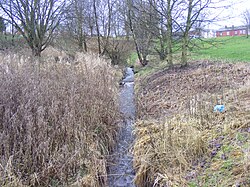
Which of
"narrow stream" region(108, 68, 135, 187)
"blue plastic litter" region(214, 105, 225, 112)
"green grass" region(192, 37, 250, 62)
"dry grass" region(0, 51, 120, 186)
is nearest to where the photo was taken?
"dry grass" region(0, 51, 120, 186)

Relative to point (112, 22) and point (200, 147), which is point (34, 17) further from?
point (200, 147)

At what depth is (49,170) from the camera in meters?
3.53

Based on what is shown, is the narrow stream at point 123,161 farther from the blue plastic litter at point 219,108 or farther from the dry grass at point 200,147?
the blue plastic litter at point 219,108

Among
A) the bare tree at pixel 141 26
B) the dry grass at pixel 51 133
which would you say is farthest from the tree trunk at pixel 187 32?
the dry grass at pixel 51 133

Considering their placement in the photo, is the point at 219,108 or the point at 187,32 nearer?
the point at 219,108

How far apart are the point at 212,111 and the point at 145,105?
2.80 m

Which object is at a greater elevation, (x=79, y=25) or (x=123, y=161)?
(x=79, y=25)

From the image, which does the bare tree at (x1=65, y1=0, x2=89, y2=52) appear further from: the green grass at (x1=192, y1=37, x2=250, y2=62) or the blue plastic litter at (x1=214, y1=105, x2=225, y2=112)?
the blue plastic litter at (x1=214, y1=105, x2=225, y2=112)

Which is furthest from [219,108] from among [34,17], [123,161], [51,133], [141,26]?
[34,17]

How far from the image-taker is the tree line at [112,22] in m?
10.1

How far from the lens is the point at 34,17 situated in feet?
40.7

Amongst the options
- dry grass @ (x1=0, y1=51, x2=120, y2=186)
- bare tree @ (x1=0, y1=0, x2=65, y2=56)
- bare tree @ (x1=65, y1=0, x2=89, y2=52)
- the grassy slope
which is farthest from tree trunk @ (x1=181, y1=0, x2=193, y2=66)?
bare tree @ (x1=65, y1=0, x2=89, y2=52)

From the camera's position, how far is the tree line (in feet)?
33.3

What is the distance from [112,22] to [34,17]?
6.37 meters
